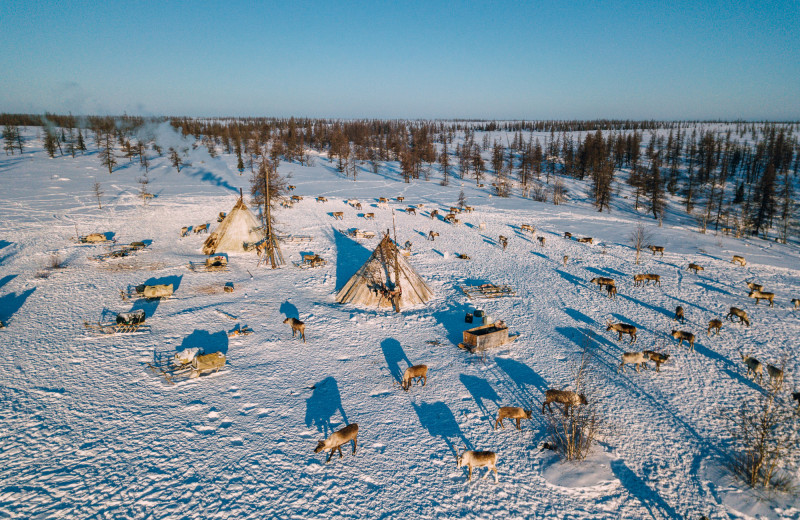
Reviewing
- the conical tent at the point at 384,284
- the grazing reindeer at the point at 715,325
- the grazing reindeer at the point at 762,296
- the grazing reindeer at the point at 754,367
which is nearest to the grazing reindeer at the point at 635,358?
the grazing reindeer at the point at 754,367

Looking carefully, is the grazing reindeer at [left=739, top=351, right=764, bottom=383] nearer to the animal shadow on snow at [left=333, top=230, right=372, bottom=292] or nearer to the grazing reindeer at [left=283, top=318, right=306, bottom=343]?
the grazing reindeer at [left=283, top=318, right=306, bottom=343]

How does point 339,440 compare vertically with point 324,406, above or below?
above

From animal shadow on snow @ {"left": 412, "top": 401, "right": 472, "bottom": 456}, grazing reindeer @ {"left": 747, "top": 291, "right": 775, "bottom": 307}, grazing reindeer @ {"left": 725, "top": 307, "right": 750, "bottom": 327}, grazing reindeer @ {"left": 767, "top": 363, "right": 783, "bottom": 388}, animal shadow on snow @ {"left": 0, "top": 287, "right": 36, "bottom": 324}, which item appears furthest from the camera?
grazing reindeer @ {"left": 747, "top": 291, "right": 775, "bottom": 307}

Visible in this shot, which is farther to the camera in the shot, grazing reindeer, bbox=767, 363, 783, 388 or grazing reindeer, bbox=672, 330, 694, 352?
grazing reindeer, bbox=672, 330, 694, 352

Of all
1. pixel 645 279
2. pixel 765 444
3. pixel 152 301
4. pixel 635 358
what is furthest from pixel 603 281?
pixel 152 301

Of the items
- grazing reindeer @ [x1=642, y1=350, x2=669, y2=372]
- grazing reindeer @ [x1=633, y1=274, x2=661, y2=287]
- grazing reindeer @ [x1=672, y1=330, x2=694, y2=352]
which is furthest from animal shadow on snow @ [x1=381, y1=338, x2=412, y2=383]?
grazing reindeer @ [x1=633, y1=274, x2=661, y2=287]

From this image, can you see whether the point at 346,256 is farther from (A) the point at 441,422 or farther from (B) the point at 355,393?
(A) the point at 441,422

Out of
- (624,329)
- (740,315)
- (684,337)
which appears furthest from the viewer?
(740,315)
